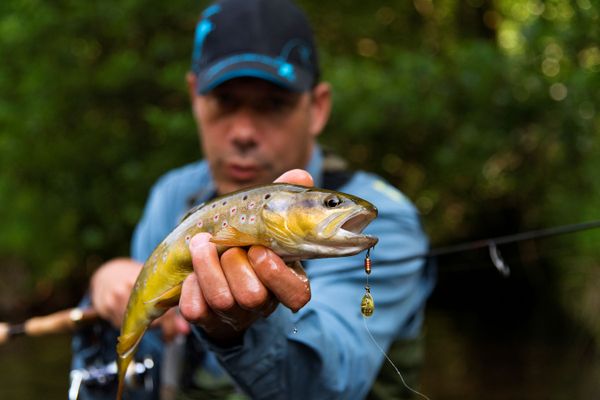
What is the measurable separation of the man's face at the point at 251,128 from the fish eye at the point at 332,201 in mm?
1336

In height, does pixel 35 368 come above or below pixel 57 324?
below

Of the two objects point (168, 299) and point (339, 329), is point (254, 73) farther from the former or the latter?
point (168, 299)

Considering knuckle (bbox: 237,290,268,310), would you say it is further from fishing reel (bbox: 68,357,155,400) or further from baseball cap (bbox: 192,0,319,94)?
fishing reel (bbox: 68,357,155,400)

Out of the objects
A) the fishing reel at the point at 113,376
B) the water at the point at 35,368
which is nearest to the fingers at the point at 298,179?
the fishing reel at the point at 113,376

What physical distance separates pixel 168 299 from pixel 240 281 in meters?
0.26

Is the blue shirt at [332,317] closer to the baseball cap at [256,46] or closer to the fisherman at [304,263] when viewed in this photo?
the fisherman at [304,263]

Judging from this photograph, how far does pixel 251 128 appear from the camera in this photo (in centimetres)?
273

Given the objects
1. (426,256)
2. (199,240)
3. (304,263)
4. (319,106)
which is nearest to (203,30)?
(319,106)

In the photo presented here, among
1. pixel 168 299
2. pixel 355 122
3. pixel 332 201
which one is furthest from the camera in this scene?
pixel 355 122

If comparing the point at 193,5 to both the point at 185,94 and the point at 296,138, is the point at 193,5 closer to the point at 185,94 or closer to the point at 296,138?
the point at 185,94

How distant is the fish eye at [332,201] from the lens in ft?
4.69

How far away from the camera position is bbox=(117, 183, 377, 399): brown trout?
1425 mm

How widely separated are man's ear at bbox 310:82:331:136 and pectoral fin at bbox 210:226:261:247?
1.51 metres

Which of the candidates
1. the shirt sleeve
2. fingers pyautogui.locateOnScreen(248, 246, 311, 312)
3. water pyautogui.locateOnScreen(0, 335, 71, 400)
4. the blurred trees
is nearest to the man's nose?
the shirt sleeve
